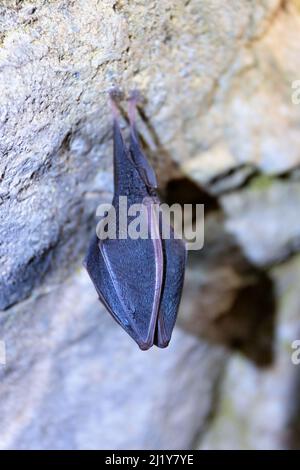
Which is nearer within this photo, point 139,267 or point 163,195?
point 139,267

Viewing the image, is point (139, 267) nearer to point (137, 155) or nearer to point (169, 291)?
point (169, 291)

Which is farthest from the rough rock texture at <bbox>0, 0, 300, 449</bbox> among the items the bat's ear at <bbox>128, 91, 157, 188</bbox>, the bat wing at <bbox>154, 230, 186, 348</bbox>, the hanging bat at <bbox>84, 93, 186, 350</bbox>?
the bat wing at <bbox>154, 230, 186, 348</bbox>

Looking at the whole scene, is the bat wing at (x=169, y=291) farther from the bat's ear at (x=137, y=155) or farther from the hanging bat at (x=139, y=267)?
the bat's ear at (x=137, y=155)

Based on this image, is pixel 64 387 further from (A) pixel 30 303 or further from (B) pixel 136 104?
(B) pixel 136 104

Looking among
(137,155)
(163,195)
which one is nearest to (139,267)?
(137,155)

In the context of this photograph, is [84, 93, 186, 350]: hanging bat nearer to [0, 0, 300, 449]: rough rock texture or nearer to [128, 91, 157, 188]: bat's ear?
[128, 91, 157, 188]: bat's ear

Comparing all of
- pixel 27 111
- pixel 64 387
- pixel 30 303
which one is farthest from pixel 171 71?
pixel 64 387
